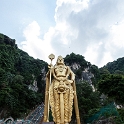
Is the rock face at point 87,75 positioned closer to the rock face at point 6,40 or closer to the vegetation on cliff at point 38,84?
the vegetation on cliff at point 38,84

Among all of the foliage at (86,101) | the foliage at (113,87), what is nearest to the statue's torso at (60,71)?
the foliage at (113,87)

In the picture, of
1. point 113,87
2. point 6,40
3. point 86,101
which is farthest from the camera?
point 6,40

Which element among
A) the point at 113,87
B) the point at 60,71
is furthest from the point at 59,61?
the point at 113,87

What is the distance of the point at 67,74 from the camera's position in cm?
501

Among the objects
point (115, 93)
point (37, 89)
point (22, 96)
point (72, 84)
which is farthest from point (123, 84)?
point (37, 89)

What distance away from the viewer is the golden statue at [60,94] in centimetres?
449

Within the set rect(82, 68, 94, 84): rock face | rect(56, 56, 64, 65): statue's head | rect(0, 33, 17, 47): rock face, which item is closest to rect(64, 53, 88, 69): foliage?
rect(82, 68, 94, 84): rock face

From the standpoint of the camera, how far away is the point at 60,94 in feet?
15.2

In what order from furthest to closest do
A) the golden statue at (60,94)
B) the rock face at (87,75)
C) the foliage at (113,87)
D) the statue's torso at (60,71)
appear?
the rock face at (87,75)
the foliage at (113,87)
the statue's torso at (60,71)
the golden statue at (60,94)

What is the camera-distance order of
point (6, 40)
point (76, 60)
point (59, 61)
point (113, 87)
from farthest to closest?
point (76, 60)
point (6, 40)
point (113, 87)
point (59, 61)

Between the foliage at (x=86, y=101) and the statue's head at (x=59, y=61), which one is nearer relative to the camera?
the statue's head at (x=59, y=61)

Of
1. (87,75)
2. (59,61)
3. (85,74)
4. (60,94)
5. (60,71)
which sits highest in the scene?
(85,74)

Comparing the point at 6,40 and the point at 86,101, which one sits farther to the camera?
the point at 6,40

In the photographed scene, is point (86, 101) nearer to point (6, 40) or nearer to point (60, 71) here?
point (60, 71)
